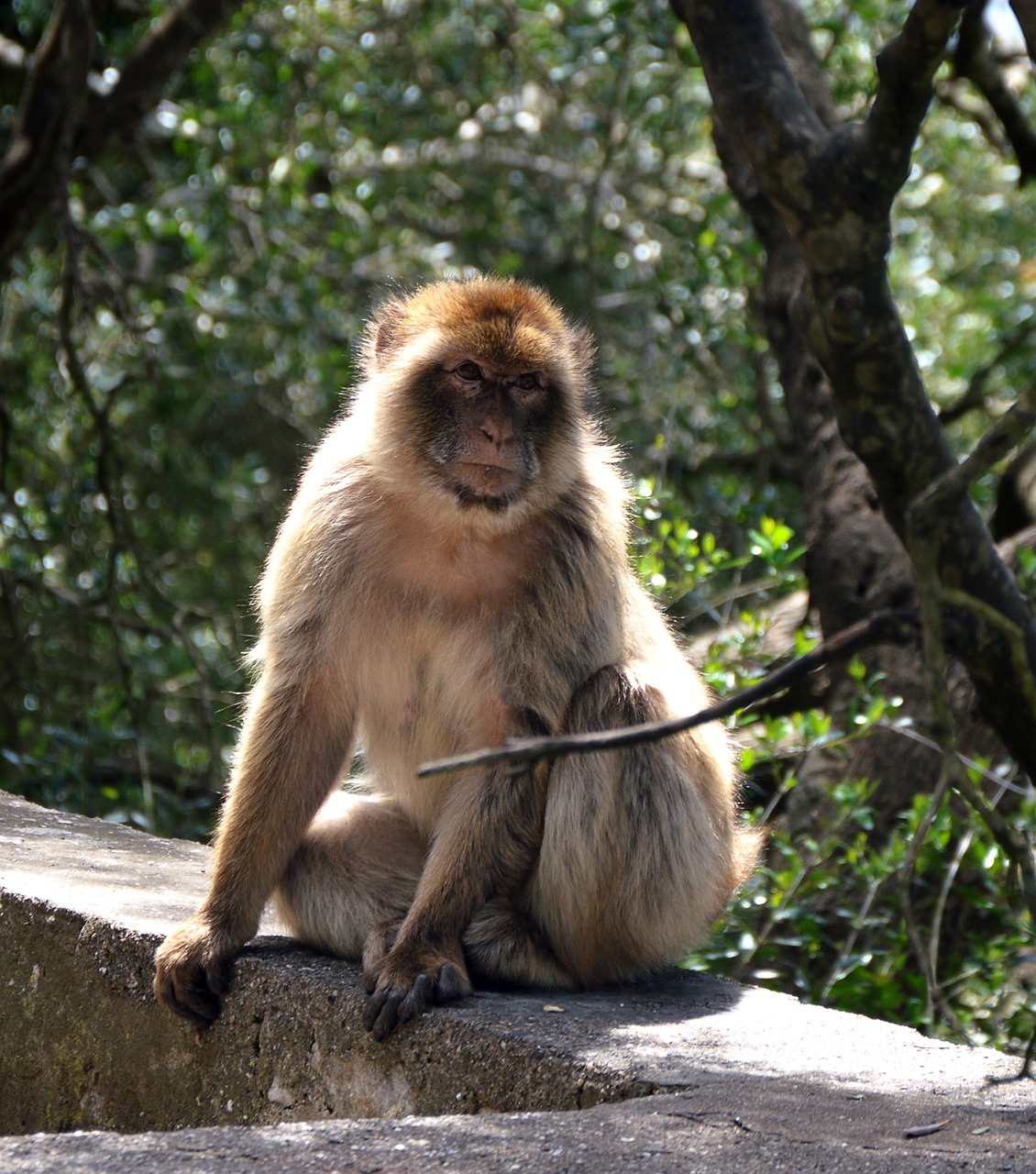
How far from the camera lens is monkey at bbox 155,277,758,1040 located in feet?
9.86

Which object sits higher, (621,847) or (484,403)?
(484,403)

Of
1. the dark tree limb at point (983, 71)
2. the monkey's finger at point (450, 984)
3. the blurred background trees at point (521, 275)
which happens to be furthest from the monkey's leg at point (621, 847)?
the dark tree limb at point (983, 71)

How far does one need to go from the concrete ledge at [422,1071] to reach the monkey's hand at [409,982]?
36mm

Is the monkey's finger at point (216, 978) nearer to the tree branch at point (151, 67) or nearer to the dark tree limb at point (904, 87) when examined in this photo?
the dark tree limb at point (904, 87)

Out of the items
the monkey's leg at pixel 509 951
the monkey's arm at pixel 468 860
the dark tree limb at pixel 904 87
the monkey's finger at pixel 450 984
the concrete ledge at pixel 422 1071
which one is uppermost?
the dark tree limb at pixel 904 87

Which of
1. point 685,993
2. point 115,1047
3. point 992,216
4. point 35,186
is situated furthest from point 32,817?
point 992,216

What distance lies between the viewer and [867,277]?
119 inches

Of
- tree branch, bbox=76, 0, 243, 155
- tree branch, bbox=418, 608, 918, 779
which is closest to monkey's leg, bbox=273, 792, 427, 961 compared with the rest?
tree branch, bbox=418, 608, 918, 779

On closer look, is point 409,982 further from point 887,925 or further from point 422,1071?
point 887,925

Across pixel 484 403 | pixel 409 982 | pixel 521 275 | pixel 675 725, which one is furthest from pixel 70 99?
pixel 675 725

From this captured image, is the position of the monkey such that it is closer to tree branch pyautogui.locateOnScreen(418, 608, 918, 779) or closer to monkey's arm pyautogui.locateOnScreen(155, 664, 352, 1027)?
monkey's arm pyautogui.locateOnScreen(155, 664, 352, 1027)

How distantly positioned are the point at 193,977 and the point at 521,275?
5.71m

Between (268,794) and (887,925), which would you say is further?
(887,925)

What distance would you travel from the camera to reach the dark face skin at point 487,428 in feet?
10.1
